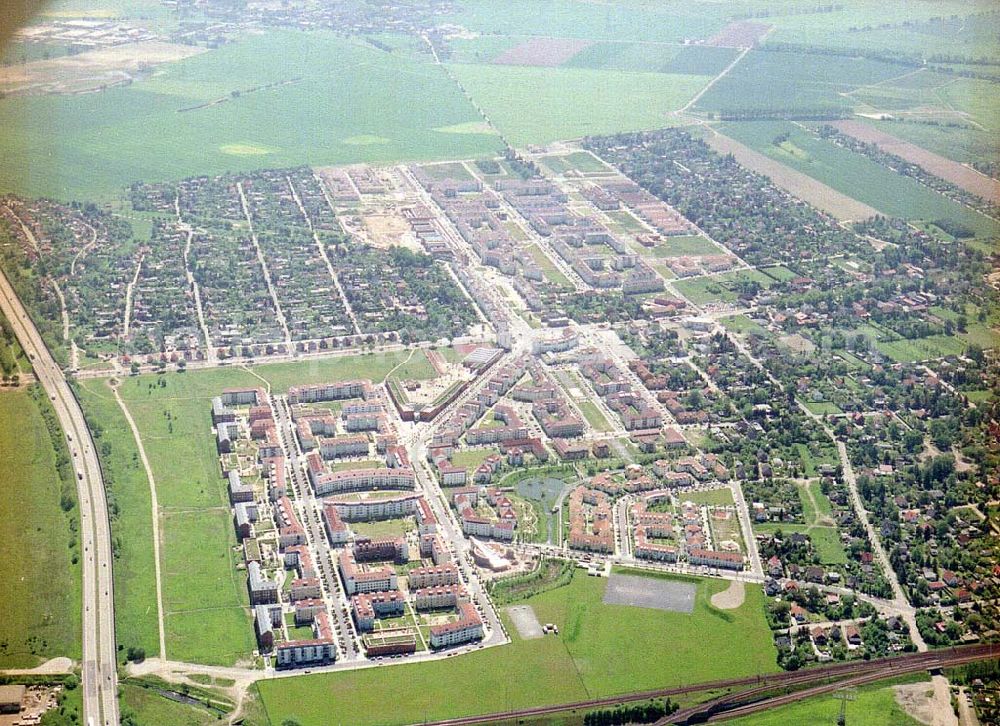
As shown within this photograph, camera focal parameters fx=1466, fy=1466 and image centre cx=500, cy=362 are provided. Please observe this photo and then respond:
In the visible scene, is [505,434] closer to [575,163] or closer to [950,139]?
[575,163]

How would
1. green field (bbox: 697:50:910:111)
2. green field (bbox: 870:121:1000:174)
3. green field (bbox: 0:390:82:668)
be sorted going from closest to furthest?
green field (bbox: 0:390:82:668) → green field (bbox: 870:121:1000:174) → green field (bbox: 697:50:910:111)

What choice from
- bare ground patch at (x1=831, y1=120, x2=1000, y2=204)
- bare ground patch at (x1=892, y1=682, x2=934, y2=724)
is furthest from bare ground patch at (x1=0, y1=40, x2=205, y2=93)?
bare ground patch at (x1=892, y1=682, x2=934, y2=724)

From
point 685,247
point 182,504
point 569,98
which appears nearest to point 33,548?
point 182,504

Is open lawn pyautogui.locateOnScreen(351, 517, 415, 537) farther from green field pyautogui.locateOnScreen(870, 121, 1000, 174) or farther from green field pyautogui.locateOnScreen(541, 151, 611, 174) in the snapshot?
green field pyautogui.locateOnScreen(870, 121, 1000, 174)

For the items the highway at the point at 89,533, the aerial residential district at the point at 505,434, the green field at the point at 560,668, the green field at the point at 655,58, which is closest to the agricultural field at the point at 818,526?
the aerial residential district at the point at 505,434

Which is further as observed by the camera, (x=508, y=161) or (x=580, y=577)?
(x=508, y=161)

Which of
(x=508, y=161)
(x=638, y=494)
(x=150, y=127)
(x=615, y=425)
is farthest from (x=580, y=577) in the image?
(x=150, y=127)

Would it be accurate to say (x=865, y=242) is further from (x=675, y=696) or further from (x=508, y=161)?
(x=675, y=696)
